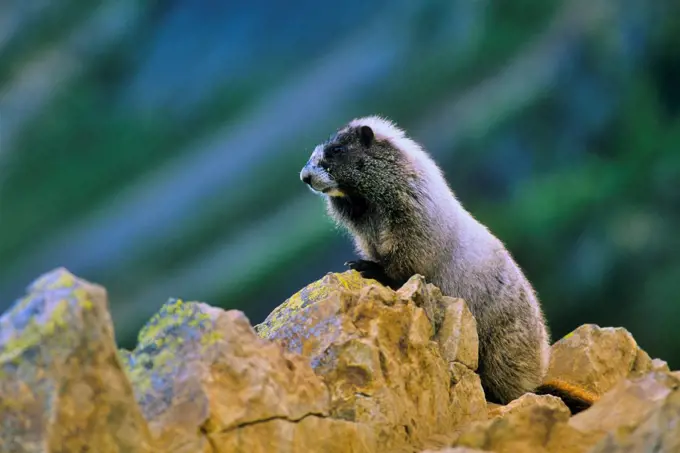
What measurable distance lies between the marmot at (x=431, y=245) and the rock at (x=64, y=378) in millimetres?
1981

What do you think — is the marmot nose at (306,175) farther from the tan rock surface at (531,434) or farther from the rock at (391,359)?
the tan rock surface at (531,434)

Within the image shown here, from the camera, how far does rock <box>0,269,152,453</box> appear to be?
163 centimetres

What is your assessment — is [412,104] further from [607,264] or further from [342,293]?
[342,293]

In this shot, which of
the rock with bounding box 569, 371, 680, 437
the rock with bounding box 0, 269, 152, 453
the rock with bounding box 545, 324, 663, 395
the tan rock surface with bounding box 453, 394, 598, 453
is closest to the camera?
the rock with bounding box 0, 269, 152, 453

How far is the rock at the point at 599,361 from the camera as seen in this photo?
3621mm

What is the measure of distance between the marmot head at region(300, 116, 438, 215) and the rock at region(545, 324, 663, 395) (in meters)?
1.09

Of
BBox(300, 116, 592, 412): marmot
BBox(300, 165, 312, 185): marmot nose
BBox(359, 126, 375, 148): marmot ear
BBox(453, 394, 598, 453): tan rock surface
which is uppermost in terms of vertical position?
BBox(359, 126, 375, 148): marmot ear

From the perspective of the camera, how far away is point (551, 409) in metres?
1.99

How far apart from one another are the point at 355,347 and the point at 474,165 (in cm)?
305

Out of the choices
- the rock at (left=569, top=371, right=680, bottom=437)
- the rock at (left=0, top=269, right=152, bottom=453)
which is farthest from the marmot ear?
the rock at (left=0, top=269, right=152, bottom=453)

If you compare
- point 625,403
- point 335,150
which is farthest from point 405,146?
point 625,403

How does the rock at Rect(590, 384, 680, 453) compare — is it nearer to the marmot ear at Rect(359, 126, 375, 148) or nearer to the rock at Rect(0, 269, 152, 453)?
the rock at Rect(0, 269, 152, 453)

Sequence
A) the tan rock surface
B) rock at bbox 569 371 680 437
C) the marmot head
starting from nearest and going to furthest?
the tan rock surface
rock at bbox 569 371 680 437
the marmot head

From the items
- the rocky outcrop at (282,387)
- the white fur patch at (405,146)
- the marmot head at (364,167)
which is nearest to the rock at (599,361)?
the rocky outcrop at (282,387)
